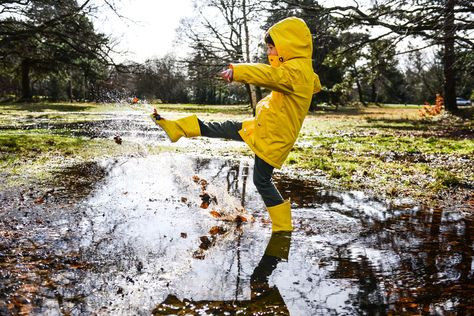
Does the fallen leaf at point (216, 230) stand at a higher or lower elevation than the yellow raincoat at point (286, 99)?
lower

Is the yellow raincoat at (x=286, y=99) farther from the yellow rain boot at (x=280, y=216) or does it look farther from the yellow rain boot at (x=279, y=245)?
the yellow rain boot at (x=279, y=245)

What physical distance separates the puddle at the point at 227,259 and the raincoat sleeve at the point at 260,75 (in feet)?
4.66

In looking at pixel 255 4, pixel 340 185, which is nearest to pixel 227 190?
pixel 340 185

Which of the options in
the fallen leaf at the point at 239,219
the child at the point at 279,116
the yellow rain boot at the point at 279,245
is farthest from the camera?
the fallen leaf at the point at 239,219

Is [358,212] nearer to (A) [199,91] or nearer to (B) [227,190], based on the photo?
(B) [227,190]

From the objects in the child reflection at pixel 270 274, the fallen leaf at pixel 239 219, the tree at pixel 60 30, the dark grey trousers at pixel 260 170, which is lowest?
the child reflection at pixel 270 274

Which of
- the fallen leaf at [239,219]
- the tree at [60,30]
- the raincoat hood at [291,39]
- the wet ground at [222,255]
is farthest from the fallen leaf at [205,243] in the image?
the tree at [60,30]

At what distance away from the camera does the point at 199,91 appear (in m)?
57.6

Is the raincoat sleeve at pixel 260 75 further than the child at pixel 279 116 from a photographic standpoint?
No

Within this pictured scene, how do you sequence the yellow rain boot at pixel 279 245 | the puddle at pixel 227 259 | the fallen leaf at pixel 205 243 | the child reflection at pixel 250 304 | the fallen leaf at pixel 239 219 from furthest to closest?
the fallen leaf at pixel 239 219, the fallen leaf at pixel 205 243, the yellow rain boot at pixel 279 245, the puddle at pixel 227 259, the child reflection at pixel 250 304

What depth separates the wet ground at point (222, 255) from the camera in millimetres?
2820

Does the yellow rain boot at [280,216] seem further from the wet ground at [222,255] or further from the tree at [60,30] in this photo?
the tree at [60,30]

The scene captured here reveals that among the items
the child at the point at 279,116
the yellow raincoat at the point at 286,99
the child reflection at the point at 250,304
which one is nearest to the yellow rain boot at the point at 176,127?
the child at the point at 279,116

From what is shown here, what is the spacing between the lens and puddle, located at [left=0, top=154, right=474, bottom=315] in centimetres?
282
